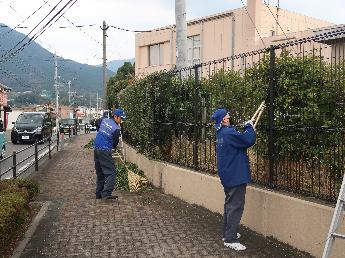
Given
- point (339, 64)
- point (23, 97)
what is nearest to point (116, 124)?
point (339, 64)

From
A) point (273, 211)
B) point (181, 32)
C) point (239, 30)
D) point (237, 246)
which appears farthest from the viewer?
point (239, 30)

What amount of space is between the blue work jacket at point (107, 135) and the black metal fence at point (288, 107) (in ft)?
5.69

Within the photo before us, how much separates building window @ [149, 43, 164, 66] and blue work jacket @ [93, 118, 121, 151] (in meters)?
28.2

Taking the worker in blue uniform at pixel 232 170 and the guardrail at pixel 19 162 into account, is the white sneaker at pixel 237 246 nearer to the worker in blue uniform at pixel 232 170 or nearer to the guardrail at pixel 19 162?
the worker in blue uniform at pixel 232 170

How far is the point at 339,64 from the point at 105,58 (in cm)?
2879

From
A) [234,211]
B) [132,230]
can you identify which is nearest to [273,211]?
[234,211]

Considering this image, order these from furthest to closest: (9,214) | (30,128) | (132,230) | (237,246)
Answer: (30,128) → (132,230) → (237,246) → (9,214)

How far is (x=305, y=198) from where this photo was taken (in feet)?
19.0

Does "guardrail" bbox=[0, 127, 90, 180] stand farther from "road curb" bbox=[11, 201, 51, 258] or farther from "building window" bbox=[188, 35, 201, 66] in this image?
"building window" bbox=[188, 35, 201, 66]

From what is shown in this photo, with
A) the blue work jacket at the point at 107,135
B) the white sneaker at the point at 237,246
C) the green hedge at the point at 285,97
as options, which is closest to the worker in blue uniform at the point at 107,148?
the blue work jacket at the point at 107,135

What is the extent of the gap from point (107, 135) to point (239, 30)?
1970 cm

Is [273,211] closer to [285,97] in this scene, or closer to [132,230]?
[285,97]

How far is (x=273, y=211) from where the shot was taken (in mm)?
6180

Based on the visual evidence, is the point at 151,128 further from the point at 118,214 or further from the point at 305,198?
the point at 305,198
